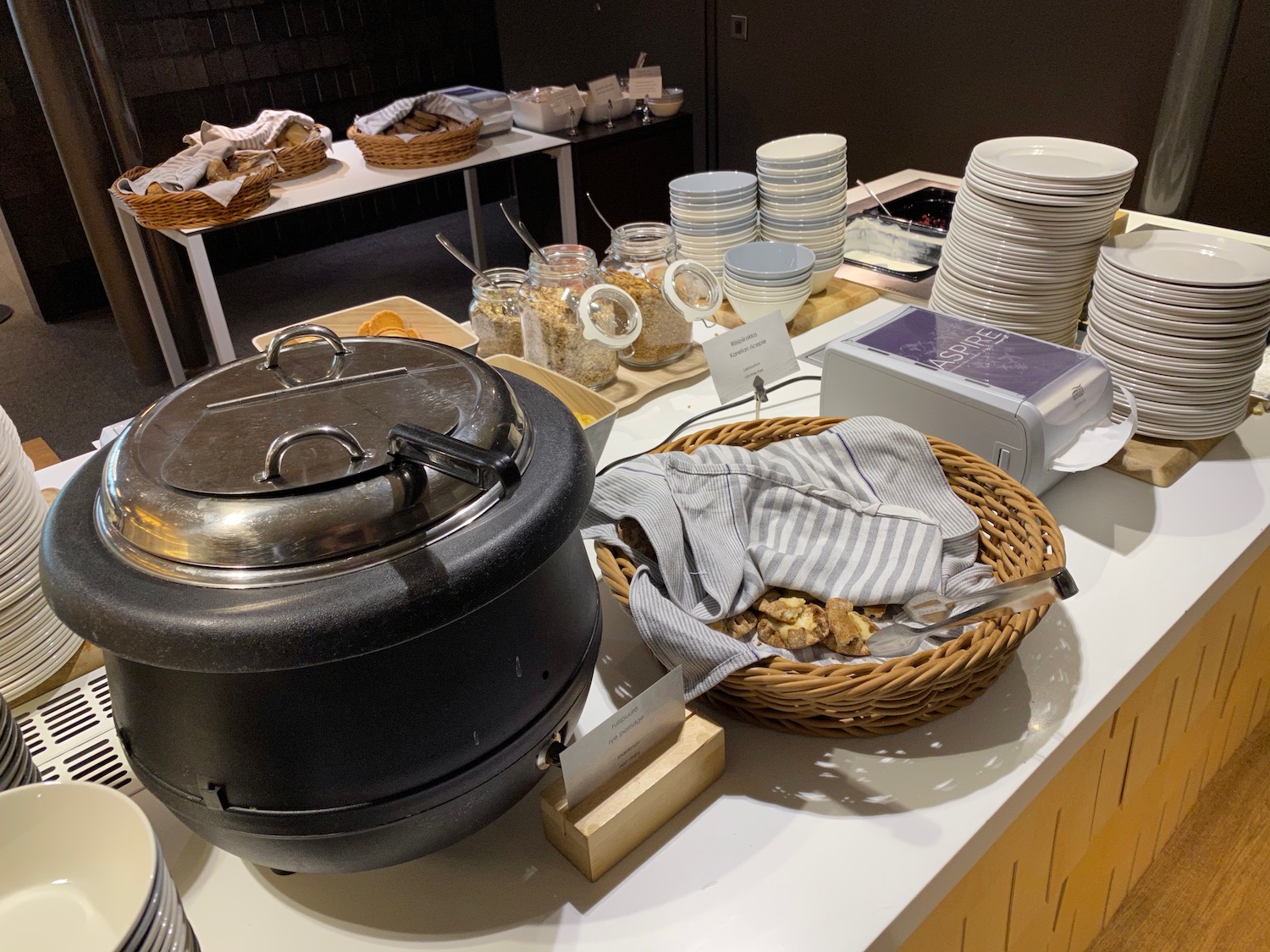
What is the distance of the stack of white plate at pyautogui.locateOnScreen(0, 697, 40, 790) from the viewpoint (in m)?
0.63

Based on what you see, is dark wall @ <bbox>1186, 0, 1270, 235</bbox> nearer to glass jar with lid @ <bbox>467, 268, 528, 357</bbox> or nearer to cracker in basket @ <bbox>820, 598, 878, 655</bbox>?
glass jar with lid @ <bbox>467, 268, 528, 357</bbox>

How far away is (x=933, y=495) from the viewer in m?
0.91

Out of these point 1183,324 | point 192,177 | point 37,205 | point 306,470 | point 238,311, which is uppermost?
point 306,470

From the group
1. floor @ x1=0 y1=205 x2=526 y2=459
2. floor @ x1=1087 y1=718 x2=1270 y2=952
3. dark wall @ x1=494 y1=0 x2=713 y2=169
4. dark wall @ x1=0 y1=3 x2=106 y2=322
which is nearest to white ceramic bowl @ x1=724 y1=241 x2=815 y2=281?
floor @ x1=1087 y1=718 x2=1270 y2=952

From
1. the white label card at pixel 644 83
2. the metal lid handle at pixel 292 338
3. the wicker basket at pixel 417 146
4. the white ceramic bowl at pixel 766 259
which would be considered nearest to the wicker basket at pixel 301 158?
the wicker basket at pixel 417 146

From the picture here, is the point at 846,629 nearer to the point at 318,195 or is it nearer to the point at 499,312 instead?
the point at 499,312

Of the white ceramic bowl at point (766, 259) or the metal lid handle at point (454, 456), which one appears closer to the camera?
the metal lid handle at point (454, 456)

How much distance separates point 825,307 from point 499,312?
557mm

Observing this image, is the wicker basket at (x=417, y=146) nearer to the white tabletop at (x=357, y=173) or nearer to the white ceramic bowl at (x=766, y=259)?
the white tabletop at (x=357, y=173)

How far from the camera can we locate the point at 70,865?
549 mm

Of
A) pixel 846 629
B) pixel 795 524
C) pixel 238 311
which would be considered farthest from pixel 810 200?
pixel 238 311

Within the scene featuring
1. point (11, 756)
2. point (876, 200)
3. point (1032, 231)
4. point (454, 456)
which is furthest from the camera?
point (876, 200)

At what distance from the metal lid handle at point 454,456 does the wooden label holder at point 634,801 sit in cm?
27

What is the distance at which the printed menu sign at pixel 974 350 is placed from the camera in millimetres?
1004
